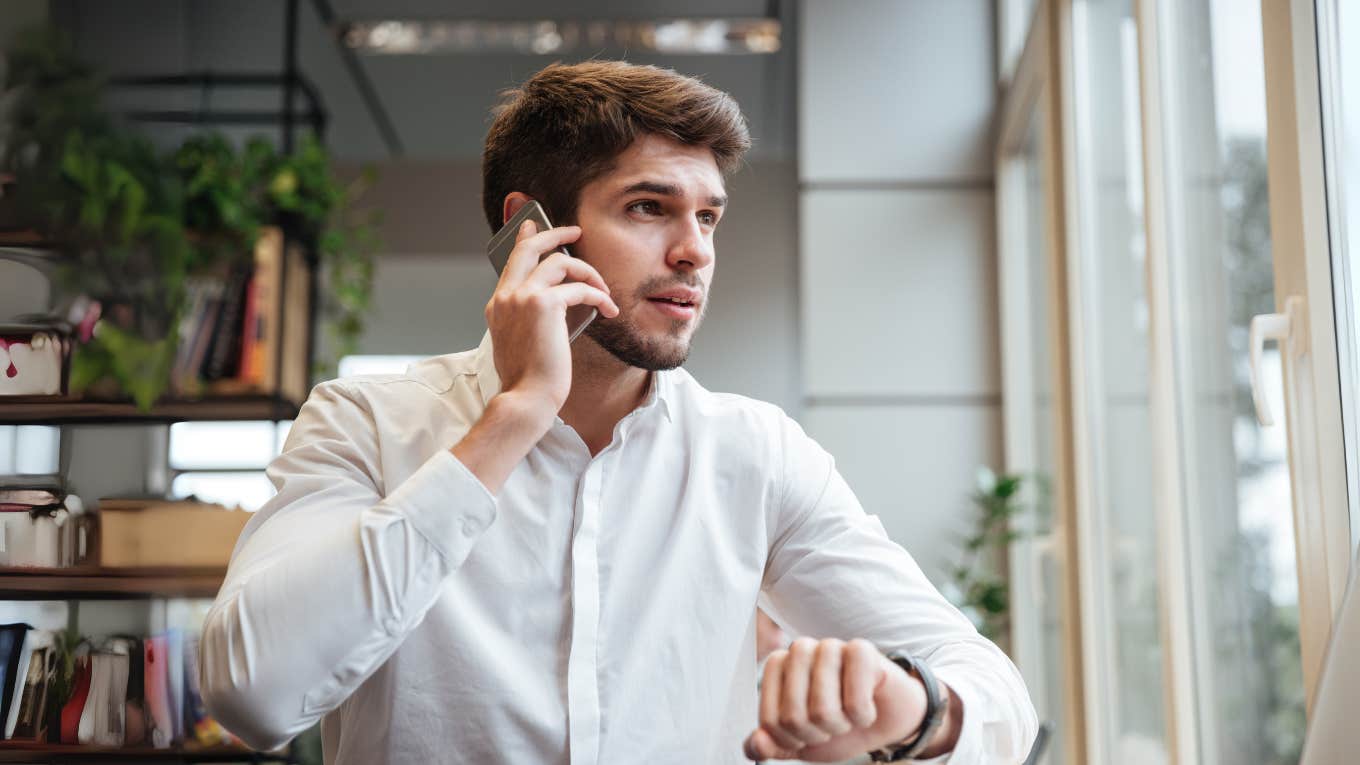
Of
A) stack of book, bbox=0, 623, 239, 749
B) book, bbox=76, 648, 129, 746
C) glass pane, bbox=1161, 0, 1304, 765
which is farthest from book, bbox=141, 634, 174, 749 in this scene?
glass pane, bbox=1161, 0, 1304, 765

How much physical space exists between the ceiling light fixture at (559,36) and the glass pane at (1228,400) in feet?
8.88

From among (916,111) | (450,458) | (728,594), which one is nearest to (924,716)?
(728,594)

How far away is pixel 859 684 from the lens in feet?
3.22

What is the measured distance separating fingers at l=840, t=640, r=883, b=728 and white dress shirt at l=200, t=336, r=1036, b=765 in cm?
22

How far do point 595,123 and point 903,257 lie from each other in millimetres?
2699

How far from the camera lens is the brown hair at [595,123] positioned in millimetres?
1521

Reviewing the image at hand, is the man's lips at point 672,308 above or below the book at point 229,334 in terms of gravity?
below

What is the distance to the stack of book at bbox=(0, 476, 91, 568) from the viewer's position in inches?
50.9

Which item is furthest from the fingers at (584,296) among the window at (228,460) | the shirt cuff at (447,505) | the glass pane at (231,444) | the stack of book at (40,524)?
the glass pane at (231,444)

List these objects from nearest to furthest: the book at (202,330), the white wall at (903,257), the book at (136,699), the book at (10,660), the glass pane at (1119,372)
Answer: the book at (10,660)
the book at (136,699)
the glass pane at (1119,372)
the book at (202,330)
the white wall at (903,257)

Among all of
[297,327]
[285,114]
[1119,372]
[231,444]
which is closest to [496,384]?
[1119,372]

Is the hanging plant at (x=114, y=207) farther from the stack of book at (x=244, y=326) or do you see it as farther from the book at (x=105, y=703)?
the book at (x=105, y=703)

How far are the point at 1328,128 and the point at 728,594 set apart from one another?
0.97 m

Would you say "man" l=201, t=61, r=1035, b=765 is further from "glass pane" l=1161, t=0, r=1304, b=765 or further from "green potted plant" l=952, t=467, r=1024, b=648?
"green potted plant" l=952, t=467, r=1024, b=648
